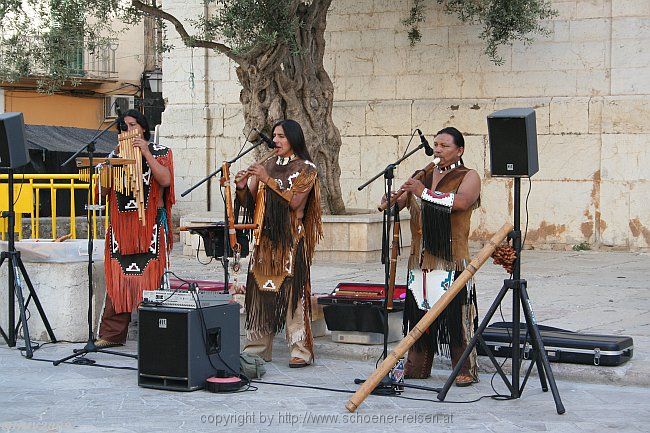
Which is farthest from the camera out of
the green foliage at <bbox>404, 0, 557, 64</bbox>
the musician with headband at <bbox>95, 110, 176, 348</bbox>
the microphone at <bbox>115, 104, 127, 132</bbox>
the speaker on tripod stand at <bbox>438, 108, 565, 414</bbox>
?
the green foliage at <bbox>404, 0, 557, 64</bbox>

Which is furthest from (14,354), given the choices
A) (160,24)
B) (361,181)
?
(361,181)

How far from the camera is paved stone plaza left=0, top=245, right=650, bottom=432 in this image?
20.3 feet

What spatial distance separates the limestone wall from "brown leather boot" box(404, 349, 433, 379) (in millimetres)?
8675

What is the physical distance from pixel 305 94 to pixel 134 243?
21.3ft

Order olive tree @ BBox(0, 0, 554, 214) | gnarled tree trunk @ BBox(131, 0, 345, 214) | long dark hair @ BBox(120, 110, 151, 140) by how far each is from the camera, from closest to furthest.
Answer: long dark hair @ BBox(120, 110, 151, 140), olive tree @ BBox(0, 0, 554, 214), gnarled tree trunk @ BBox(131, 0, 345, 214)

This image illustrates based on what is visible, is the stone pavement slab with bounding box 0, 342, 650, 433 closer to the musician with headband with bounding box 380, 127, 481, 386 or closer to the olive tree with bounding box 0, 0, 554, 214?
the musician with headband with bounding box 380, 127, 481, 386

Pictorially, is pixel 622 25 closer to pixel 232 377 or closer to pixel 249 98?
pixel 249 98

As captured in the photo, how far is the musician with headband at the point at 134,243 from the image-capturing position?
853cm

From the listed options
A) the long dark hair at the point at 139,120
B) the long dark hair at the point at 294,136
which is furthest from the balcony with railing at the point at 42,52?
the long dark hair at the point at 294,136

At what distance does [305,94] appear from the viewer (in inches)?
578

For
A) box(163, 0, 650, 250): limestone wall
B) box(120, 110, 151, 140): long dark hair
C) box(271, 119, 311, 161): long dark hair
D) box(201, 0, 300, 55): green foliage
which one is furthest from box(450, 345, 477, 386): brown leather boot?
box(163, 0, 650, 250): limestone wall

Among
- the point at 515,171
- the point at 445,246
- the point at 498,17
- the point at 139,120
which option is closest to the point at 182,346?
the point at 445,246

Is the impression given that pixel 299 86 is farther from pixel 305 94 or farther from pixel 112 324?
pixel 112 324

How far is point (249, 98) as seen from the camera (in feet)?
47.7
